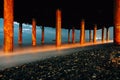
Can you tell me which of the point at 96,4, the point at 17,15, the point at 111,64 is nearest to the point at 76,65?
the point at 111,64

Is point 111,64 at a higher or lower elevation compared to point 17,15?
lower

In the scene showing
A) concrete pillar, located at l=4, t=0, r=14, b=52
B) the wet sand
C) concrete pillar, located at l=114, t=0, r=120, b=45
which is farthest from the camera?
concrete pillar, located at l=114, t=0, r=120, b=45

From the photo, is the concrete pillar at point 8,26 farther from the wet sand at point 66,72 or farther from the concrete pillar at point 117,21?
the concrete pillar at point 117,21

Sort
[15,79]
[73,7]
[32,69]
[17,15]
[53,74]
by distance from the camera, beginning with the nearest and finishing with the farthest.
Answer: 1. [15,79]
2. [53,74]
3. [32,69]
4. [73,7]
5. [17,15]

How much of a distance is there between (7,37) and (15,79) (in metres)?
10.3

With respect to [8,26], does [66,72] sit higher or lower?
lower

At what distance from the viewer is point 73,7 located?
3484 centimetres

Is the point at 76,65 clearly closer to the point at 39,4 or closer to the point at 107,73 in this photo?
the point at 107,73

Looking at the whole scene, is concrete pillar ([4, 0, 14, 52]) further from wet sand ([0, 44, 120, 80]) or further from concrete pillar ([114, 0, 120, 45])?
concrete pillar ([114, 0, 120, 45])

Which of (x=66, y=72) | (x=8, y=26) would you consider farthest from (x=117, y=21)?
(x=66, y=72)

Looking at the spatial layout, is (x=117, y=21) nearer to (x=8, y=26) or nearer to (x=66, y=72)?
(x=8, y=26)

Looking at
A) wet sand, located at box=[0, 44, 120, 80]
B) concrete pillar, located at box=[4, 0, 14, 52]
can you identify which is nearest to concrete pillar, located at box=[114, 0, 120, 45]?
concrete pillar, located at box=[4, 0, 14, 52]

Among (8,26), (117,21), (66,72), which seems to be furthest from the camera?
(117,21)

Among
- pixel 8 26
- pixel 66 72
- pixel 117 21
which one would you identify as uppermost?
pixel 117 21
